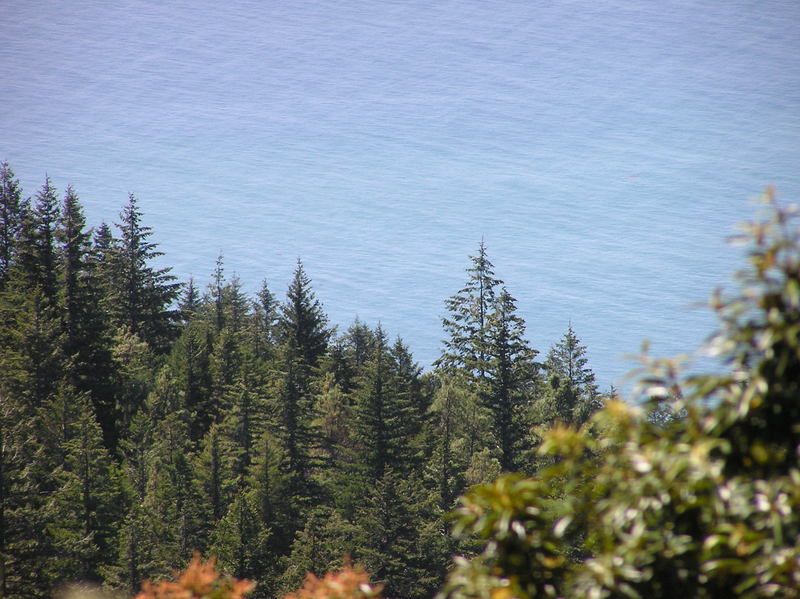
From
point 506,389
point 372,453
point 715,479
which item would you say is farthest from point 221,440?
point 715,479

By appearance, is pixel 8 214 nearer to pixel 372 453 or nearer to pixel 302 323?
pixel 302 323

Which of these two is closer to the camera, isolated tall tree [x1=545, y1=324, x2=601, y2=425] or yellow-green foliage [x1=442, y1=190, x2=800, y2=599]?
yellow-green foliage [x1=442, y1=190, x2=800, y2=599]

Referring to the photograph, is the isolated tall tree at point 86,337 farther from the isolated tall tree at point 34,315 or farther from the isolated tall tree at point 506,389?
the isolated tall tree at point 506,389

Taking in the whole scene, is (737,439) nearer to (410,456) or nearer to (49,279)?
(410,456)

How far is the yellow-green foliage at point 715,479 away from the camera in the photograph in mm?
4523

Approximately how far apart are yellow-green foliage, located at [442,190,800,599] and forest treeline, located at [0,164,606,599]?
39.3 metres

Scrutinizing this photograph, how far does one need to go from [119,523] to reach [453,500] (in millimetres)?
17527

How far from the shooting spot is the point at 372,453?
2186 inches

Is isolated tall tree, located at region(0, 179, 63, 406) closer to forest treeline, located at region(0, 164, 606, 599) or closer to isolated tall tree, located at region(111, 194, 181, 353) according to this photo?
forest treeline, located at region(0, 164, 606, 599)

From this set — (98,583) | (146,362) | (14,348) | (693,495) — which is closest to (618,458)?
(693,495)

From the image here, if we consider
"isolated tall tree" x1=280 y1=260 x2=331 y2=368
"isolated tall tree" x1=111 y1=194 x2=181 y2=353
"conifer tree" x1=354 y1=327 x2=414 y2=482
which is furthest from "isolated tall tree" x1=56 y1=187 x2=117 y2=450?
"conifer tree" x1=354 y1=327 x2=414 y2=482

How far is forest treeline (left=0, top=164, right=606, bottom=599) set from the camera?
154ft

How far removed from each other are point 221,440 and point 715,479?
5087 centimetres

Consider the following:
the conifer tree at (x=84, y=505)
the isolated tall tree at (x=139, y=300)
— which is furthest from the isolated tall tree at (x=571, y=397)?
the isolated tall tree at (x=139, y=300)
